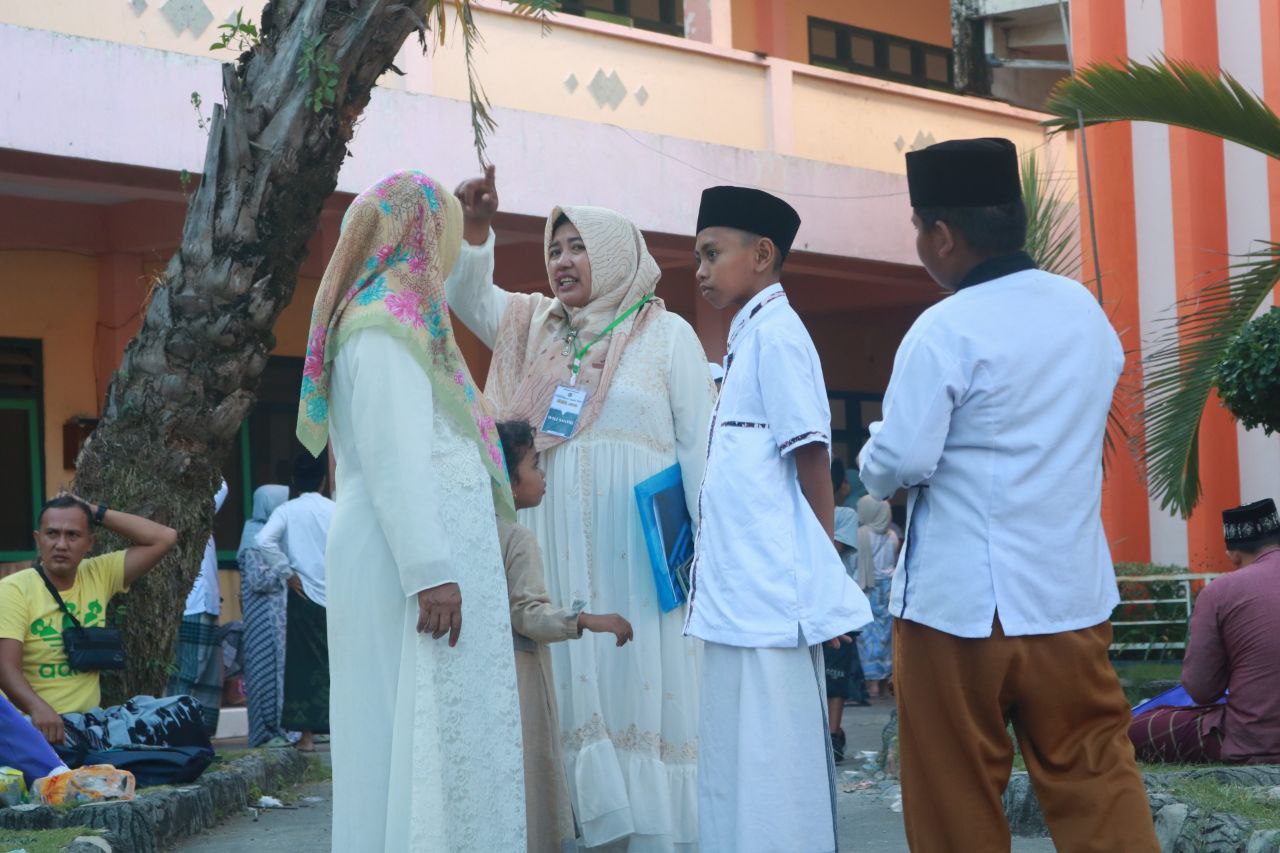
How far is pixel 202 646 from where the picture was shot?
1047 centimetres

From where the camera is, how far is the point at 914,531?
3.61m

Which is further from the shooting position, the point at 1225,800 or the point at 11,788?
the point at 11,788

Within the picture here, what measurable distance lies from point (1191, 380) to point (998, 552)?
5.37 m

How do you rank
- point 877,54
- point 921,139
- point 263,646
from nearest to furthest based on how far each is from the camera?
point 263,646 → point 921,139 → point 877,54

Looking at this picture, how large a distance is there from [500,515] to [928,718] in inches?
55.5

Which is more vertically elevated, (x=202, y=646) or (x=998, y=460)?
(x=998, y=460)

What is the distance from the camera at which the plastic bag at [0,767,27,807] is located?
5824 mm

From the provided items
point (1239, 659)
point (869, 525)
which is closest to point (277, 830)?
point (1239, 659)

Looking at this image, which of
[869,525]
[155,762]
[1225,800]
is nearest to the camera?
[1225,800]

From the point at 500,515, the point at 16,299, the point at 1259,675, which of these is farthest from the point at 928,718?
the point at 16,299

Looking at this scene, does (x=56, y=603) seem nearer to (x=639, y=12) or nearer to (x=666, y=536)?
(x=666, y=536)

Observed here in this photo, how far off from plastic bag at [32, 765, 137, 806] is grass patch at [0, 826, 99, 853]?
11.9 inches

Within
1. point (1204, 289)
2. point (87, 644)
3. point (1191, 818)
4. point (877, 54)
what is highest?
point (877, 54)

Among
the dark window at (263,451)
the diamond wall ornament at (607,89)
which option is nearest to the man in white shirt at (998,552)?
the diamond wall ornament at (607,89)
